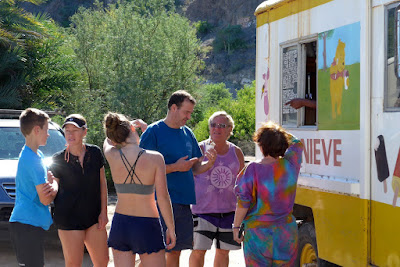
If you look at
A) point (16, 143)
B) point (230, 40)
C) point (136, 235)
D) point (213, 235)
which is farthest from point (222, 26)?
point (136, 235)

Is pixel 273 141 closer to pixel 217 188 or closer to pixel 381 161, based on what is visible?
pixel 381 161

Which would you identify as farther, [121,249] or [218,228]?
[218,228]

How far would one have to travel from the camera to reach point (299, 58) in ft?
18.6

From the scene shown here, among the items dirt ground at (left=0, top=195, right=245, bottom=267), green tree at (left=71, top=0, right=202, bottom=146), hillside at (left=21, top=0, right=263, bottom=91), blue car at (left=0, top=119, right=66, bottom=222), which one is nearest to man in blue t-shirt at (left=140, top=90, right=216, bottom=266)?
dirt ground at (left=0, top=195, right=245, bottom=267)

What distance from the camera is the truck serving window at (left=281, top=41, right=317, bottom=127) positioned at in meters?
5.59

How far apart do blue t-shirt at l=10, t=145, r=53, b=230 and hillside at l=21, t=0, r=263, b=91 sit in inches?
2589

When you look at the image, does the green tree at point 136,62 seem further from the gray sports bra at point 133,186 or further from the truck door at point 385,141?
the truck door at point 385,141

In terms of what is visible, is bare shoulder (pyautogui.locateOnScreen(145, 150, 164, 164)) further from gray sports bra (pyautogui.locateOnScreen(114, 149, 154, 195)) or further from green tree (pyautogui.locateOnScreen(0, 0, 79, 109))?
green tree (pyautogui.locateOnScreen(0, 0, 79, 109))

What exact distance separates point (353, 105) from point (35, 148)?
8.12 feet

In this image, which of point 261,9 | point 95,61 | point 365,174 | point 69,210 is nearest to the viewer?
point 365,174

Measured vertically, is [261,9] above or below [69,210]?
above

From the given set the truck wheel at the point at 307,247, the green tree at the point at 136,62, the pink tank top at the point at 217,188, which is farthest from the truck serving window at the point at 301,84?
the green tree at the point at 136,62

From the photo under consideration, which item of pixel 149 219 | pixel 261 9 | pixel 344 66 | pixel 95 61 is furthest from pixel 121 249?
pixel 95 61

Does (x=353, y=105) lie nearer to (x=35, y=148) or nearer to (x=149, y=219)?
(x=149, y=219)
